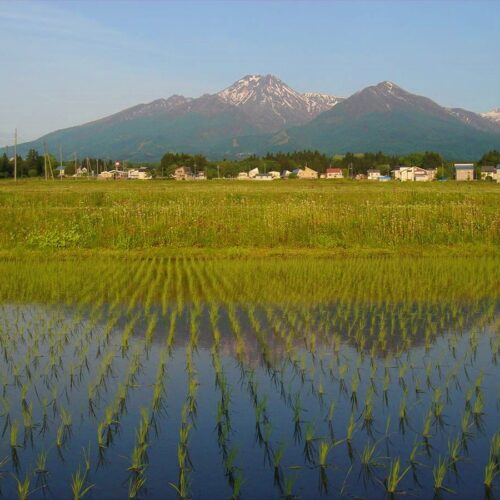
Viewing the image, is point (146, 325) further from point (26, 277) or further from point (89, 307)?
point (26, 277)

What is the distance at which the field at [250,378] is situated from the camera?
4.34 m

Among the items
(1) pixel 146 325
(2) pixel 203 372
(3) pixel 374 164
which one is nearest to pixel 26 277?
(1) pixel 146 325

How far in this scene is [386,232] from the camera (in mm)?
16266

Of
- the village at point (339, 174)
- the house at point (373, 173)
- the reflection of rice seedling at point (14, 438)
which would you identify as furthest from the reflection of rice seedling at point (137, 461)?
the house at point (373, 173)

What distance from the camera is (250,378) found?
618cm

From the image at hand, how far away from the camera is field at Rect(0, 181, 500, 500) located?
4.34m

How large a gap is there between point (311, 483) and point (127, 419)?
172 centimetres

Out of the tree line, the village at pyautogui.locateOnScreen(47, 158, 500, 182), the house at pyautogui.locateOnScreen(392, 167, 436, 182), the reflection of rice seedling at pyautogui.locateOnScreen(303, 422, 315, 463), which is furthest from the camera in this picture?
the tree line

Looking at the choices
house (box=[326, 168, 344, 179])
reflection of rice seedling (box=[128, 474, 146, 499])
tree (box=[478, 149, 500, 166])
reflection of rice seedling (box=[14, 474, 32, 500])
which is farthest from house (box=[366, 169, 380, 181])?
reflection of rice seedling (box=[14, 474, 32, 500])

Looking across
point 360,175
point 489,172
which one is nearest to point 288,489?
point 489,172

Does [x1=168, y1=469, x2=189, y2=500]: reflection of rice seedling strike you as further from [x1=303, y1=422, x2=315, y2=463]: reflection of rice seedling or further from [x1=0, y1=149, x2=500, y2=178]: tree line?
[x1=0, y1=149, x2=500, y2=178]: tree line

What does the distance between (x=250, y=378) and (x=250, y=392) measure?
1.23 feet

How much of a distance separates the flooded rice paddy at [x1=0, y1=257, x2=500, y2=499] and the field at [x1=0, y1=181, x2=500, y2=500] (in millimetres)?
19

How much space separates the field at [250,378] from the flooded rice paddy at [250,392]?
0.02 m
